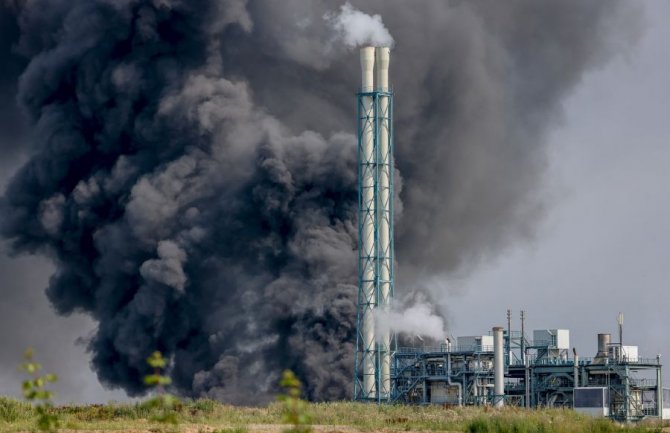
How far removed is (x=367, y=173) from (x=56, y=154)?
92.8ft

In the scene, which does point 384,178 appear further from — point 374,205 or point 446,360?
point 446,360

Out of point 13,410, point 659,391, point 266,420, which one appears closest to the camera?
point 13,410

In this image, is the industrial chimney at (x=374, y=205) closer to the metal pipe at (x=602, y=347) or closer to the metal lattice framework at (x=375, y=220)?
the metal lattice framework at (x=375, y=220)

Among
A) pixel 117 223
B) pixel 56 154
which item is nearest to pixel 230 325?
pixel 117 223

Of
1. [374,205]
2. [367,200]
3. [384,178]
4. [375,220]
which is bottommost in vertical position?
[375,220]

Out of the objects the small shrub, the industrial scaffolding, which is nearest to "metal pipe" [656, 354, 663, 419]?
the industrial scaffolding

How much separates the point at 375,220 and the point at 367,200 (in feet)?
5.23

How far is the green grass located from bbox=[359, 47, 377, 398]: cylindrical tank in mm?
28619

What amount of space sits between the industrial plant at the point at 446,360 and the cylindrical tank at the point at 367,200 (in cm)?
7

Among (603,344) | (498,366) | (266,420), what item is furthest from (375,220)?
(266,420)

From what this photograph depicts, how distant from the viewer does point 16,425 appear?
2422 inches

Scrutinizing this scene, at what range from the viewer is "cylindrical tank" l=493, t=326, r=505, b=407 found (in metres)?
98.1

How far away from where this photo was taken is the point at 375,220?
108625 mm

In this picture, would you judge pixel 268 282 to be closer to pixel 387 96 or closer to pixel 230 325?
pixel 230 325
